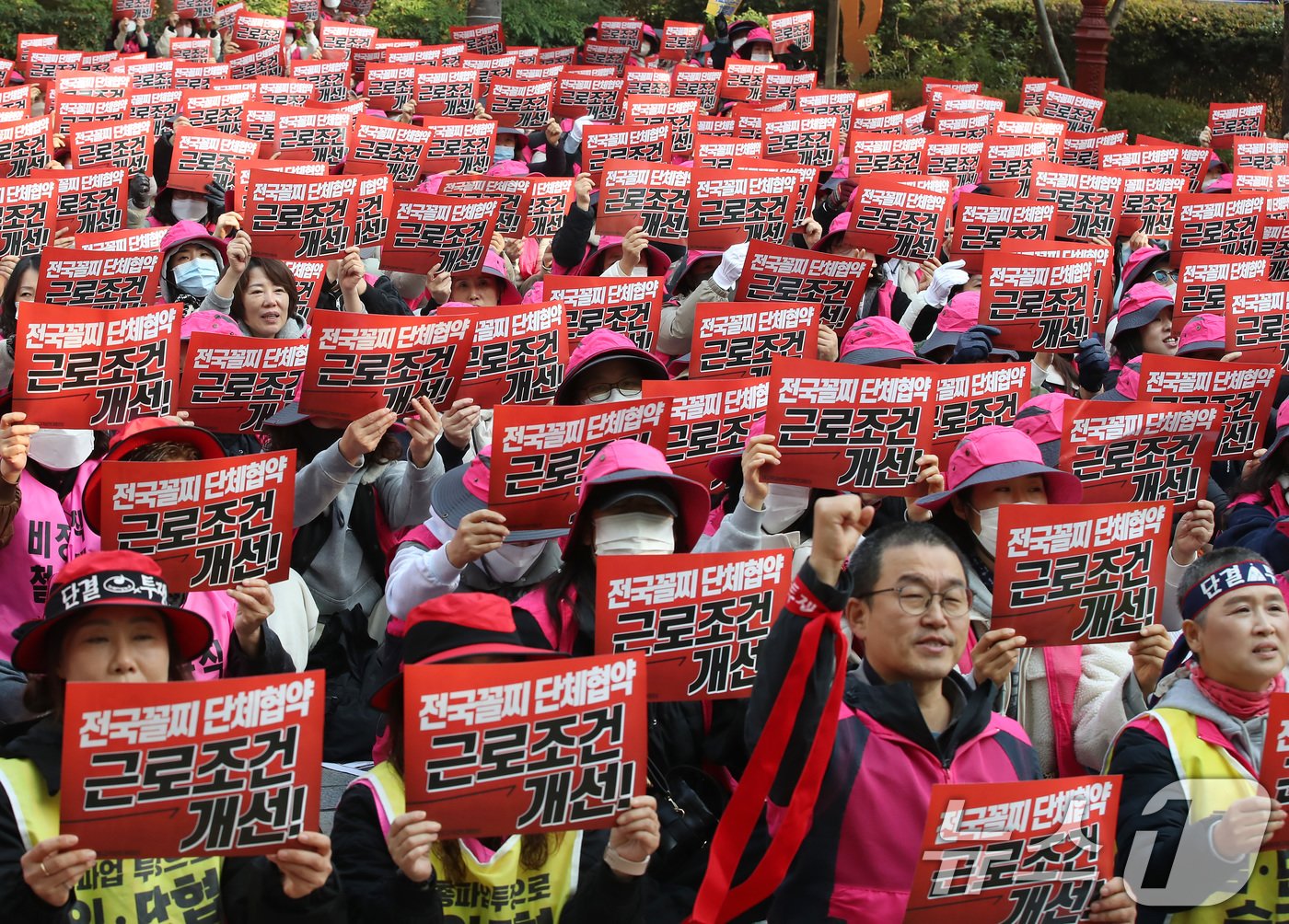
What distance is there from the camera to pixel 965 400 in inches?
226

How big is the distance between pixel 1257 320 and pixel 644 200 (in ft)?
10.5

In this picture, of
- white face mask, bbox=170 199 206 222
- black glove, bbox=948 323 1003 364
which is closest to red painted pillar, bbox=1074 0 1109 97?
white face mask, bbox=170 199 206 222

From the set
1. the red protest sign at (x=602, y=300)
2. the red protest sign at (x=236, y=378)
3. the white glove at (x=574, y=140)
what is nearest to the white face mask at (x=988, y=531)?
the red protest sign at (x=602, y=300)

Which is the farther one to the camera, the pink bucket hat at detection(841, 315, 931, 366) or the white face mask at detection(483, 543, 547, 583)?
the pink bucket hat at detection(841, 315, 931, 366)

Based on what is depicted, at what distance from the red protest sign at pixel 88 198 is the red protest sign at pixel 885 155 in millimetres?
4907

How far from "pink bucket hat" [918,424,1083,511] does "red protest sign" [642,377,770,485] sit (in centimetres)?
77

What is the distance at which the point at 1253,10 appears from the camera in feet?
84.8

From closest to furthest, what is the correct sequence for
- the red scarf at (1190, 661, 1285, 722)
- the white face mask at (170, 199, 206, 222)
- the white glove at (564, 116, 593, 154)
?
the red scarf at (1190, 661, 1285, 722) < the white face mask at (170, 199, 206, 222) < the white glove at (564, 116, 593, 154)

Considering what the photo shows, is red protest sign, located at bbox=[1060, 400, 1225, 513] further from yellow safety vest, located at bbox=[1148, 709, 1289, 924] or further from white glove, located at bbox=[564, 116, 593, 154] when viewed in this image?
white glove, located at bbox=[564, 116, 593, 154]

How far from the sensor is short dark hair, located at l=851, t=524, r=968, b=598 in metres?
3.78

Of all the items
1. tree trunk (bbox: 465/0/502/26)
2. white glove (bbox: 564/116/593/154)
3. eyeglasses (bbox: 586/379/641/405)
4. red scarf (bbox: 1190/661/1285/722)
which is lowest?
tree trunk (bbox: 465/0/502/26)

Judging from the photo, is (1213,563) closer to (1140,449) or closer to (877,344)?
(1140,449)

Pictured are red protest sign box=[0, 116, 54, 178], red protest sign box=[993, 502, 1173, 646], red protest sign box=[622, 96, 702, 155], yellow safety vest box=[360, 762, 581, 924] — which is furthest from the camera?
red protest sign box=[622, 96, 702, 155]

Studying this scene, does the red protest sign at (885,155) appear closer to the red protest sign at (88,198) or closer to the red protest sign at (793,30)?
the red protest sign at (88,198)
